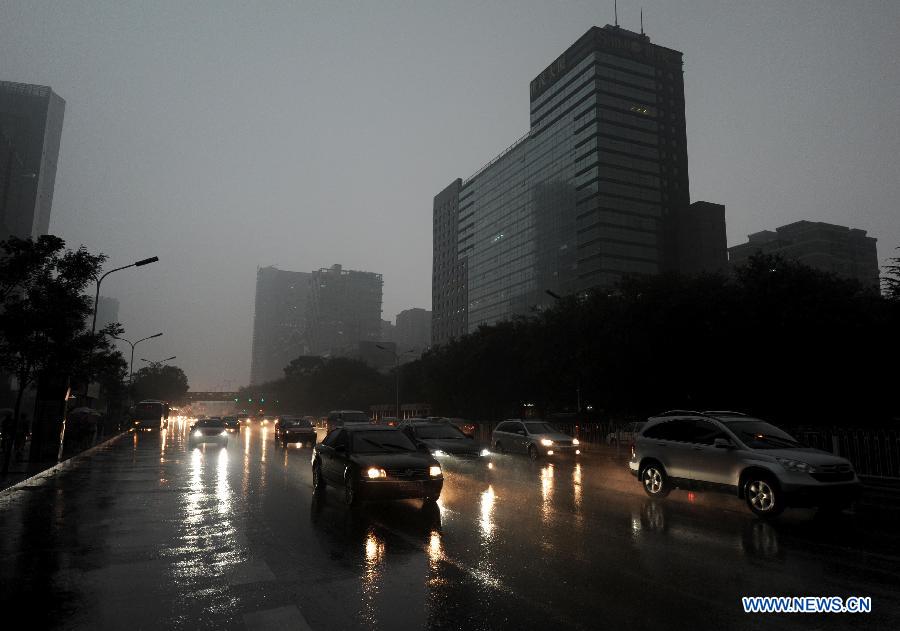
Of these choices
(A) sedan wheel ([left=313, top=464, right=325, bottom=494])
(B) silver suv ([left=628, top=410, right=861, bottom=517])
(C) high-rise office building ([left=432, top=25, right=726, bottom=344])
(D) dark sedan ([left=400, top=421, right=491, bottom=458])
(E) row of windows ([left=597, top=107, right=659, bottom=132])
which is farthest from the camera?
(E) row of windows ([left=597, top=107, right=659, bottom=132])

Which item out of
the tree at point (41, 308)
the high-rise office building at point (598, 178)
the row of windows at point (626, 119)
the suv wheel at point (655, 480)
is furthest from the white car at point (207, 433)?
the row of windows at point (626, 119)

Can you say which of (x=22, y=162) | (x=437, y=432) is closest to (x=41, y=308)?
(x=437, y=432)

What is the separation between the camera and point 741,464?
1123 cm

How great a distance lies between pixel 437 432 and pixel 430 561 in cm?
1479

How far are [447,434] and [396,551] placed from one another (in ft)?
46.6

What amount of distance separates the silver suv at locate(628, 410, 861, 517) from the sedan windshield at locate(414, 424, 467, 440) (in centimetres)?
916

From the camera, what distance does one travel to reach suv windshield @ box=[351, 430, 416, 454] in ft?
40.3

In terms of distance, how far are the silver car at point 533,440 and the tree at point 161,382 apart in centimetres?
10704

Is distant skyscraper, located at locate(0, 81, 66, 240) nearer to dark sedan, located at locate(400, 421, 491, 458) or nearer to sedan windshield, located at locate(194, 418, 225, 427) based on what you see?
sedan windshield, located at locate(194, 418, 225, 427)

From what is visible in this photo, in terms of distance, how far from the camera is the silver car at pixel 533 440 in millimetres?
24047

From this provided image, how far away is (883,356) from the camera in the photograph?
30.2 meters

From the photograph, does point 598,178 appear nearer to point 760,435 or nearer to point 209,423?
point 209,423

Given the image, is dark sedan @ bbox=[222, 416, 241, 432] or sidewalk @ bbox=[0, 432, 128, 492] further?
dark sedan @ bbox=[222, 416, 241, 432]

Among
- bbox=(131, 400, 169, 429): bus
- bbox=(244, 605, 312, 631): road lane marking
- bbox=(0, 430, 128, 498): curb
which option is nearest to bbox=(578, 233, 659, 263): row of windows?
bbox=(131, 400, 169, 429): bus
